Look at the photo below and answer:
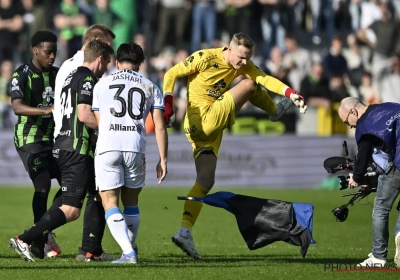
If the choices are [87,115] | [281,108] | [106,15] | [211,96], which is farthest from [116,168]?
[106,15]

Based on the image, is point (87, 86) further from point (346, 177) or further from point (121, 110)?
point (346, 177)

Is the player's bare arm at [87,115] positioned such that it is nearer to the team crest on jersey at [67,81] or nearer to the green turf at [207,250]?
the team crest on jersey at [67,81]

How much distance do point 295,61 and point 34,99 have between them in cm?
1288

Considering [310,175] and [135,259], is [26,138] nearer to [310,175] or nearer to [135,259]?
[135,259]

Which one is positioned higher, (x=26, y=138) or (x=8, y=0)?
(x=8, y=0)

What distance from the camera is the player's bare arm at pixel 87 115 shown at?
9.38 metres

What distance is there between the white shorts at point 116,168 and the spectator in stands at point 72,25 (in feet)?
44.6

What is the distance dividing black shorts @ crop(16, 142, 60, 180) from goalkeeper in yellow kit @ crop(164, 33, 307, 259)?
5.62 feet

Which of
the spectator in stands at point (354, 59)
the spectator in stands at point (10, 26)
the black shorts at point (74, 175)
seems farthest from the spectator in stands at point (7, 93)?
the black shorts at point (74, 175)

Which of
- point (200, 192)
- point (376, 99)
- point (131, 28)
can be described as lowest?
point (200, 192)

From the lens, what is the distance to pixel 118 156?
9.15 m

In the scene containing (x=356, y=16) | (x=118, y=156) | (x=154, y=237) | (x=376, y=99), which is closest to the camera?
(x=118, y=156)

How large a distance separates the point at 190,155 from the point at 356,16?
6740mm

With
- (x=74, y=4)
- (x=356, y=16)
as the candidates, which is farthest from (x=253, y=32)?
(x=74, y=4)
